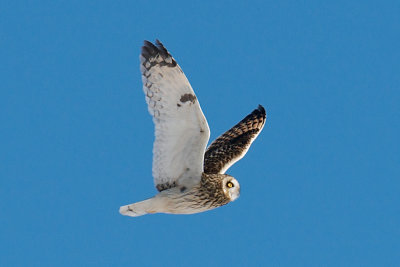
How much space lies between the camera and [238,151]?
369 inches

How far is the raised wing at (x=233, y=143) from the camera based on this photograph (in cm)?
908

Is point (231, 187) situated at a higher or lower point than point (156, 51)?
lower

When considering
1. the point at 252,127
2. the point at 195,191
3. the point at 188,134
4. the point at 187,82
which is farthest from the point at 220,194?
the point at 252,127

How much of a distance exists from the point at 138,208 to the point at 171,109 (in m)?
1.25

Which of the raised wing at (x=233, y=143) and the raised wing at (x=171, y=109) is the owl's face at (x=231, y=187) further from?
the raised wing at (x=233, y=143)

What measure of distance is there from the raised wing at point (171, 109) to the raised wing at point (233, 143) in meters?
1.03

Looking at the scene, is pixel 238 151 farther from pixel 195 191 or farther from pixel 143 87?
pixel 143 87

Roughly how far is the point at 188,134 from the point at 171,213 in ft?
3.64

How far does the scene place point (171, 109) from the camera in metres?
7.75

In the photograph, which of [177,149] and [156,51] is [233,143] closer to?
[177,149]

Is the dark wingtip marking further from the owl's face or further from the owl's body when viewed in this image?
the owl's face

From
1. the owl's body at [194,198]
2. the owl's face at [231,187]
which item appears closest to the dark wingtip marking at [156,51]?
the owl's body at [194,198]

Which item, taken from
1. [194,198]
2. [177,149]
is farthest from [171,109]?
[194,198]

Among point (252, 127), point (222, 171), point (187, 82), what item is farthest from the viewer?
point (252, 127)
